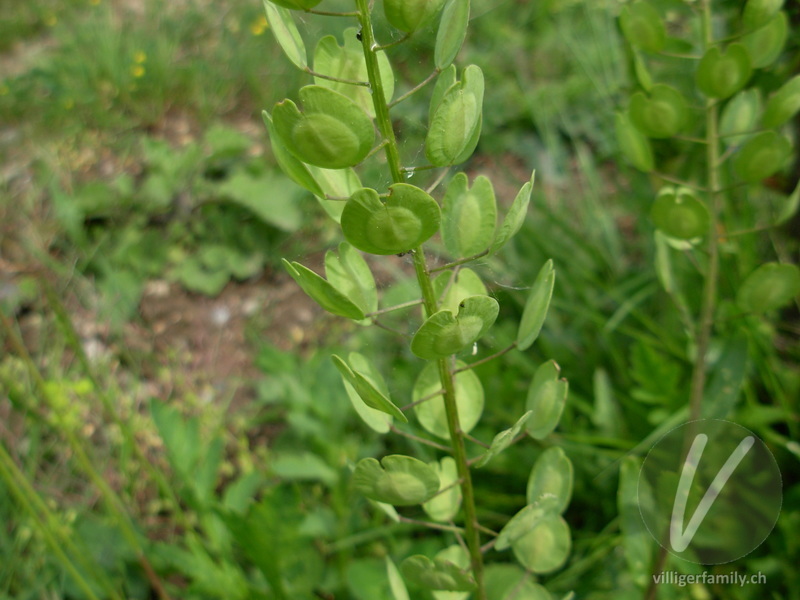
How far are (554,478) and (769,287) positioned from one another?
299 millimetres

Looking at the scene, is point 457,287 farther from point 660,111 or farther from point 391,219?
point 660,111

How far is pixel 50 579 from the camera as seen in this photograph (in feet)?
3.35

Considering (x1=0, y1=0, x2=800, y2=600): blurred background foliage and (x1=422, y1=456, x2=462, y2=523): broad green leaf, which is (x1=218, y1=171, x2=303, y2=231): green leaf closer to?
(x1=0, y1=0, x2=800, y2=600): blurred background foliage

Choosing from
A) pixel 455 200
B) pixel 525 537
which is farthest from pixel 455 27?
pixel 525 537

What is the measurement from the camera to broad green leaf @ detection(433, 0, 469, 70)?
0.41 m

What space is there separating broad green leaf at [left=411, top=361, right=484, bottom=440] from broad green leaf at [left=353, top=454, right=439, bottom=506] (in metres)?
0.08

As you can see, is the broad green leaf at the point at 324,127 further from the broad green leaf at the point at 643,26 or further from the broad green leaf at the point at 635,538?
the broad green leaf at the point at 635,538

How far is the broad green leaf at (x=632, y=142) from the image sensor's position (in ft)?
2.26

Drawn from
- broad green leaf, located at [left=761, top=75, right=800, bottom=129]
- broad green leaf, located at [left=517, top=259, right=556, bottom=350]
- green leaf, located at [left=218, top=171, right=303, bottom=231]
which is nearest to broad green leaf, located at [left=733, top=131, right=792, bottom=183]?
broad green leaf, located at [left=761, top=75, right=800, bottom=129]

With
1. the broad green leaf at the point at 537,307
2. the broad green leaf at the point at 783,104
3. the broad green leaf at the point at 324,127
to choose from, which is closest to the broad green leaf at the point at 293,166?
the broad green leaf at the point at 324,127

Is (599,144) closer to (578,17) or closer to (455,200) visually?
(578,17)

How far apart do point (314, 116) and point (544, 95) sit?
167cm

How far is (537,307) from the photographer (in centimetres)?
47

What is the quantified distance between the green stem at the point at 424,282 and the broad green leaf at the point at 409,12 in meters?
0.01
